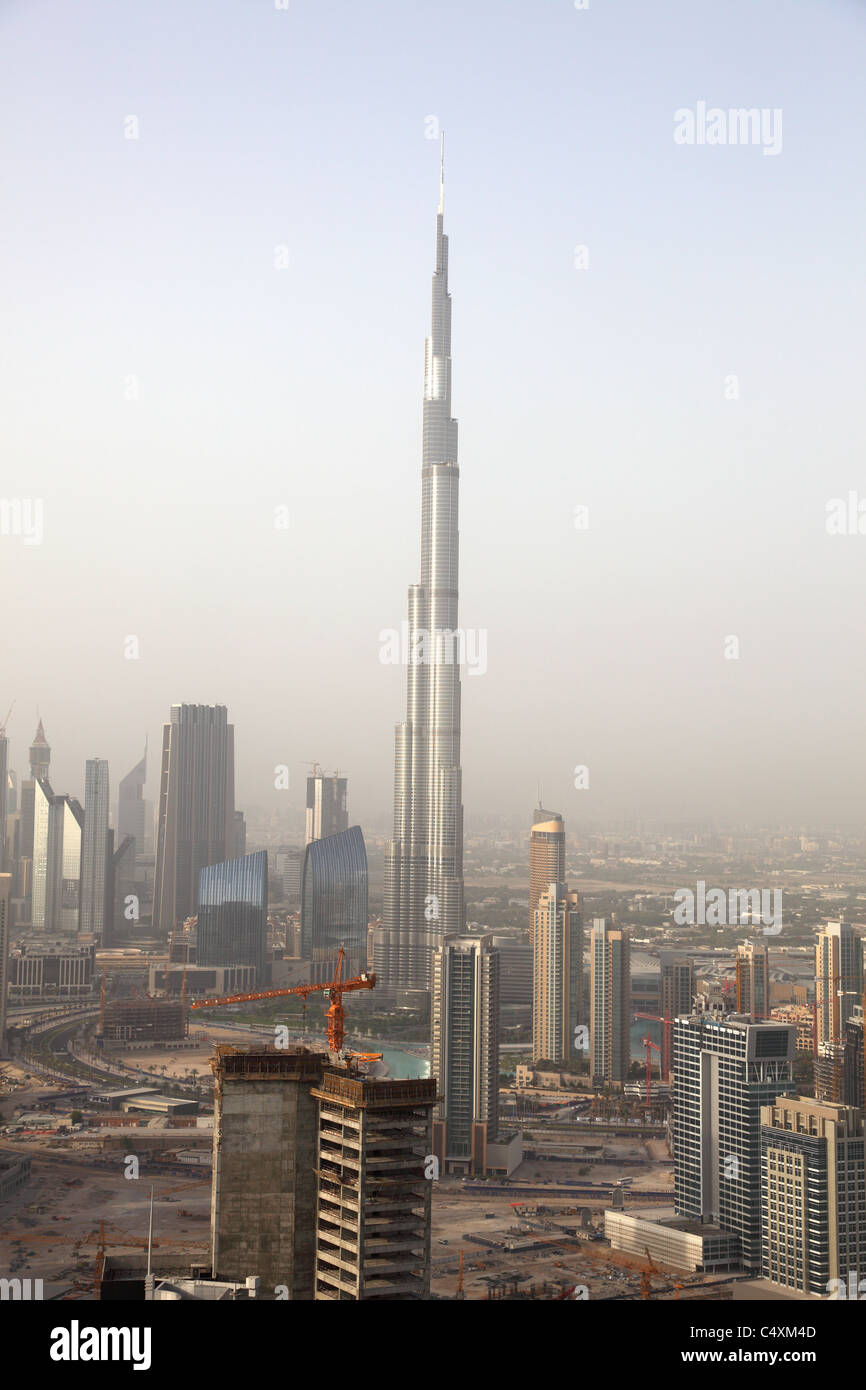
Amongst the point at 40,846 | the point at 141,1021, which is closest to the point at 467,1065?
the point at 141,1021

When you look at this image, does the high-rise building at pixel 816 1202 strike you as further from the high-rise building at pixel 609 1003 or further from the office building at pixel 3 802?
the office building at pixel 3 802

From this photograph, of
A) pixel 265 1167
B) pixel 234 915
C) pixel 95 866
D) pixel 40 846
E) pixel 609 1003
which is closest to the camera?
pixel 265 1167

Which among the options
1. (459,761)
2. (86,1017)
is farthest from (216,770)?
(86,1017)

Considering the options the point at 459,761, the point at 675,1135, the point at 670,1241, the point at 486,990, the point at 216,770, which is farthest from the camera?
the point at 216,770

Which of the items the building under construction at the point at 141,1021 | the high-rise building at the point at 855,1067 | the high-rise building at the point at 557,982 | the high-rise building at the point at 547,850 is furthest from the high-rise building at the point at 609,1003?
the building under construction at the point at 141,1021

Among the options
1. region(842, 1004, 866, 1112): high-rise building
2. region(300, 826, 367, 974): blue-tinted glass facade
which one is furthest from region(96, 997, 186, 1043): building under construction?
region(842, 1004, 866, 1112): high-rise building

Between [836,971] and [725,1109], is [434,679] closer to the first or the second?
[836,971]
